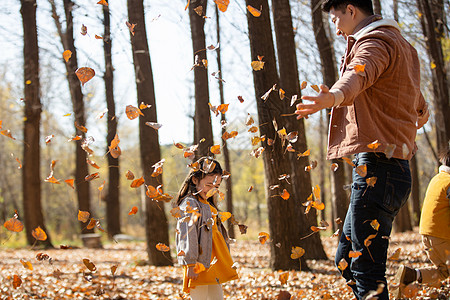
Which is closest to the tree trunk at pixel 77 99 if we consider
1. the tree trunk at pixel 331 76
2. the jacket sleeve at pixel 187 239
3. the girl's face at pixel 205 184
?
the tree trunk at pixel 331 76

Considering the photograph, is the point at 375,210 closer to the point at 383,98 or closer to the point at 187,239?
the point at 383,98

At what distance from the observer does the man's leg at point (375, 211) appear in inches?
96.1

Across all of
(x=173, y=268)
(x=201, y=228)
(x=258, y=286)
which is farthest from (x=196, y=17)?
(x=201, y=228)

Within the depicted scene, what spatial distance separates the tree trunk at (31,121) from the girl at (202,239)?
30.3ft

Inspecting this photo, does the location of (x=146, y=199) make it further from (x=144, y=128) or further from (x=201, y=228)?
(x=201, y=228)

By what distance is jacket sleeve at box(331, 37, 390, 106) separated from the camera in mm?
2238

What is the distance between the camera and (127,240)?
17312mm

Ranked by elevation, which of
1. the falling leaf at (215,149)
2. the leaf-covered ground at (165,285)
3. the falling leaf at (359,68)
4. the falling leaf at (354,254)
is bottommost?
the leaf-covered ground at (165,285)

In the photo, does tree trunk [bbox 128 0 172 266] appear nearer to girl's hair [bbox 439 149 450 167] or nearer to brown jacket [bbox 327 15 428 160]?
girl's hair [bbox 439 149 450 167]

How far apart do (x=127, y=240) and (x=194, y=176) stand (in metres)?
14.3

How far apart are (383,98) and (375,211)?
0.63 metres

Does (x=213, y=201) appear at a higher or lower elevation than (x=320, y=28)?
lower

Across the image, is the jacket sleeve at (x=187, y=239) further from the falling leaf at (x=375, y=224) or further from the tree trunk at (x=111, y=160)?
the tree trunk at (x=111, y=160)

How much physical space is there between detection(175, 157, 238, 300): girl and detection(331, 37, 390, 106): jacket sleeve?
4.29 feet
